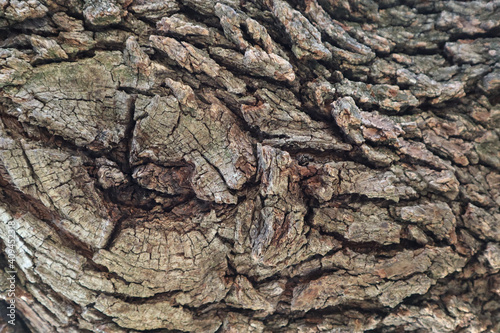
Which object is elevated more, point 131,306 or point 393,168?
point 393,168

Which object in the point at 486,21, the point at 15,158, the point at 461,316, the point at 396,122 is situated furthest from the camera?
the point at 486,21

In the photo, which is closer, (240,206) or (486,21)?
(240,206)

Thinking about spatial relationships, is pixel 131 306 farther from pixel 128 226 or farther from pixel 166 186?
pixel 166 186

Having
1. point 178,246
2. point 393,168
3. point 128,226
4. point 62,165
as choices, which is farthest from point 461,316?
point 62,165

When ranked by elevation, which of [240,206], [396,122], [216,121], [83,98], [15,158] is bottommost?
[15,158]

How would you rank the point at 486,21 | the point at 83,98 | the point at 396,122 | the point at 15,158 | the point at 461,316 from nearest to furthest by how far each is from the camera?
the point at 15,158
the point at 83,98
the point at 461,316
the point at 396,122
the point at 486,21

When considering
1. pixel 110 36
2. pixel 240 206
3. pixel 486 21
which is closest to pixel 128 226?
pixel 240 206
